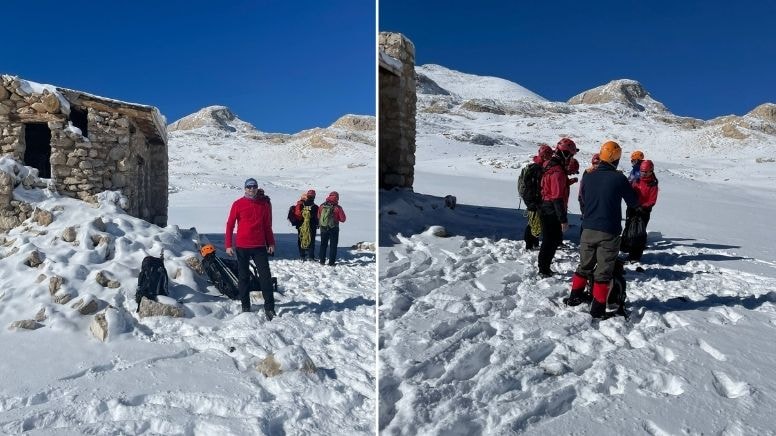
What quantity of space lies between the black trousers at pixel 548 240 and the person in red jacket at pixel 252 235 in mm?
2305

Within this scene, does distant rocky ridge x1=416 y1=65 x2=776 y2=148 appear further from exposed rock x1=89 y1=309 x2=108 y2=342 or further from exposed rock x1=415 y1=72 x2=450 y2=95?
exposed rock x1=89 y1=309 x2=108 y2=342

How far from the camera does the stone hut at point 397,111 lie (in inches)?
300

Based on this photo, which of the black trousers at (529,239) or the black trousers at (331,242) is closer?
the black trousers at (529,239)

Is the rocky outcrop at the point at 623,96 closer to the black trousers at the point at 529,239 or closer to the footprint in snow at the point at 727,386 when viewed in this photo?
the black trousers at the point at 529,239

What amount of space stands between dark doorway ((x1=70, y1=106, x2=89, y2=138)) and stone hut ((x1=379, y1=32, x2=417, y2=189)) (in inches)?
155

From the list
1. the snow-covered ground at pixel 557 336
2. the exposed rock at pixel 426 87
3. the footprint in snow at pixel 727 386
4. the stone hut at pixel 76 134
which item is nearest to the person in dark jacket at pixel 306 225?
the snow-covered ground at pixel 557 336

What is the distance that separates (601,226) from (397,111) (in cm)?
462

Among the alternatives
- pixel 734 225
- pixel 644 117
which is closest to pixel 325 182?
pixel 734 225

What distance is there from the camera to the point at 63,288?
4.45 meters

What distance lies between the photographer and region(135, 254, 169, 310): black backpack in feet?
14.8

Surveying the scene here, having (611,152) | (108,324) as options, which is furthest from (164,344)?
(611,152)

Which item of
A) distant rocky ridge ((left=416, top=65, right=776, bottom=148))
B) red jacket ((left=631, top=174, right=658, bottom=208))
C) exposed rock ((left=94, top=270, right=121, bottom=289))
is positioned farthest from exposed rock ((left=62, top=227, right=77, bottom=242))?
distant rocky ridge ((left=416, top=65, right=776, bottom=148))

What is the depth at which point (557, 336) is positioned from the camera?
3115 mm

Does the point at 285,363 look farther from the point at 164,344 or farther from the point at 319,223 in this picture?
the point at 319,223
